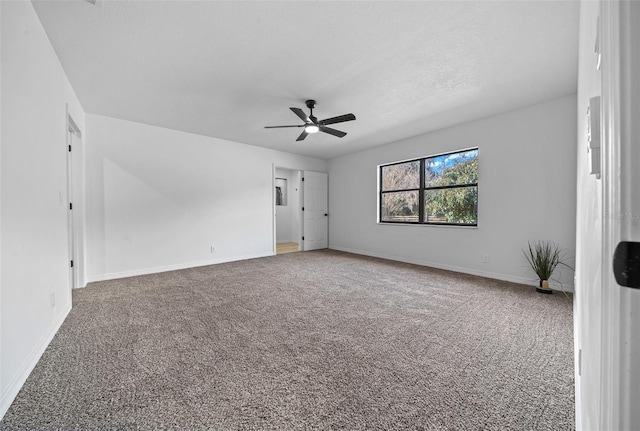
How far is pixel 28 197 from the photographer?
1811 millimetres

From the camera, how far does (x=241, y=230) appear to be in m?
5.52

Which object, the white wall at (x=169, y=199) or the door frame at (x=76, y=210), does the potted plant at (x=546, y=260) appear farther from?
the door frame at (x=76, y=210)

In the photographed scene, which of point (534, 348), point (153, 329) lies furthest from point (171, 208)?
point (534, 348)

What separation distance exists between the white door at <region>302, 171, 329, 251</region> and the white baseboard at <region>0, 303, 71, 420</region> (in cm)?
487

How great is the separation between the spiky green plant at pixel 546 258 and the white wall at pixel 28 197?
15.8 feet

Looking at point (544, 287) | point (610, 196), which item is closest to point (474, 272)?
point (544, 287)

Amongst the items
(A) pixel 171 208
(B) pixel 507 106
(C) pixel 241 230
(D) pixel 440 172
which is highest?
(B) pixel 507 106

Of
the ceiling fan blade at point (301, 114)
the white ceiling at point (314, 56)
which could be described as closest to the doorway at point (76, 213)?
the white ceiling at point (314, 56)

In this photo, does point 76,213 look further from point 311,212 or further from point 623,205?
point 623,205

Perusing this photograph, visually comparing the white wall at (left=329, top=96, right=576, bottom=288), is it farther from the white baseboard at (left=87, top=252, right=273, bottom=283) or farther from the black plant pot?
the white baseboard at (left=87, top=252, right=273, bottom=283)

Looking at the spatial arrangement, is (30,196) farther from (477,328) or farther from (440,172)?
(440,172)

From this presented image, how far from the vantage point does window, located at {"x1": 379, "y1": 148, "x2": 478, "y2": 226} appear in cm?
436

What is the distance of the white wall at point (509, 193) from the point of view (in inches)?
133

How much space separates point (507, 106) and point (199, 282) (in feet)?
15.9
